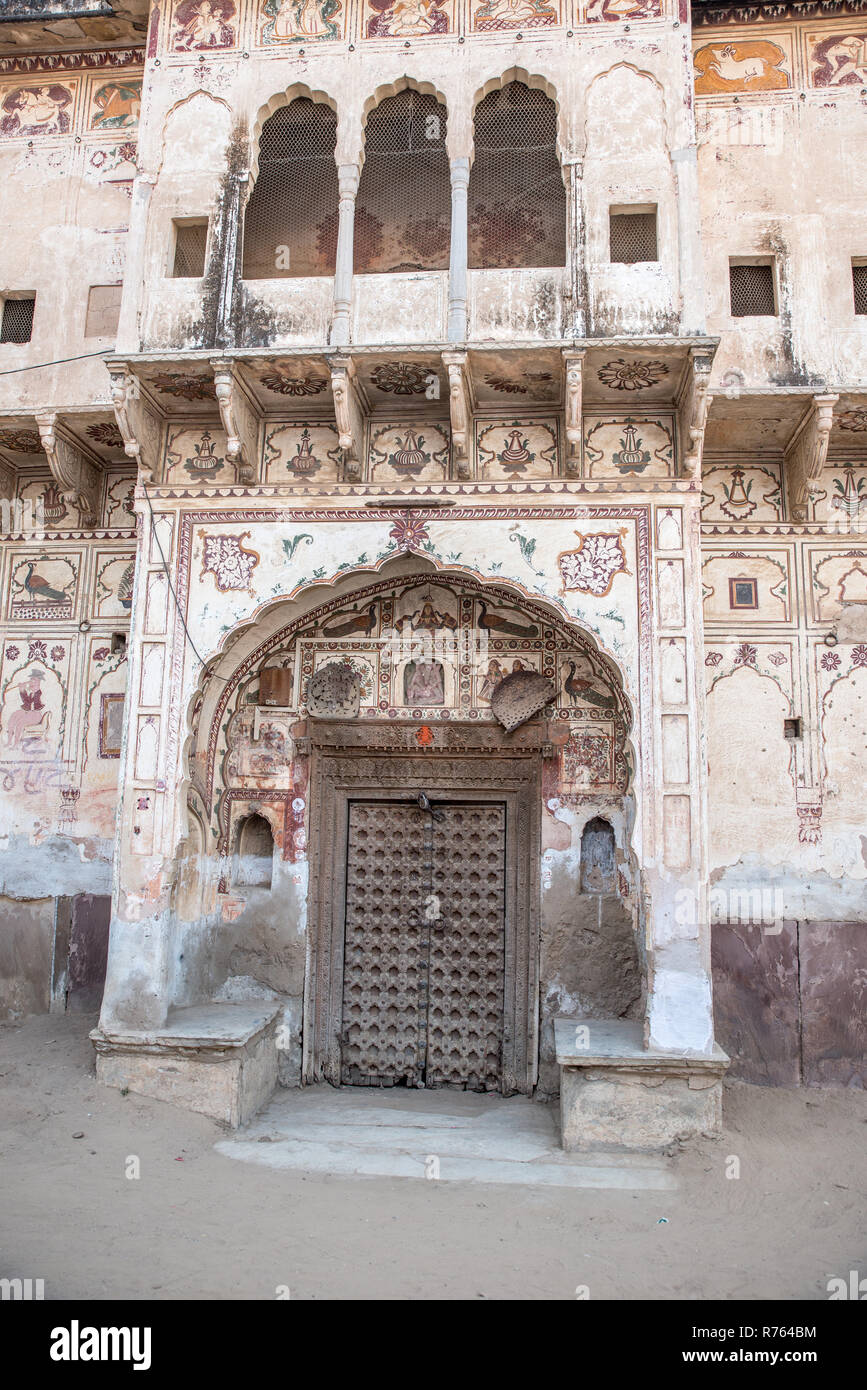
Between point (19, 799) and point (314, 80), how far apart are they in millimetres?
6371

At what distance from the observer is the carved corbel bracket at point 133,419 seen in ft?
24.0

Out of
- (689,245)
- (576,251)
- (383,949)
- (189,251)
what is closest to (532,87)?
(576,251)

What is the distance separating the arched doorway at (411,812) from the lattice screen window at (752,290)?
305 cm

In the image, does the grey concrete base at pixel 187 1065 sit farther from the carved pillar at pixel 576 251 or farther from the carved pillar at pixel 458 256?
the carved pillar at pixel 576 251

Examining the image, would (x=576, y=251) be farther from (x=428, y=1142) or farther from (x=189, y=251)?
(x=428, y=1142)

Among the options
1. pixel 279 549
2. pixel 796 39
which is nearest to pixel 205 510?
pixel 279 549

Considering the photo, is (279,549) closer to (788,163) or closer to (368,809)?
(368,809)

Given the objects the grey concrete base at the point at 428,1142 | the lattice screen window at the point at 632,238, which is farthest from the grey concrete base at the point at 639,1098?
→ the lattice screen window at the point at 632,238

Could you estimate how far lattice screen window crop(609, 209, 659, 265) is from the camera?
775 centimetres

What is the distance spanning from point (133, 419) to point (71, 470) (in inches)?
55.6

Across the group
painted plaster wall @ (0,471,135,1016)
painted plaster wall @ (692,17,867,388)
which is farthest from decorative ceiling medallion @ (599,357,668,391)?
painted plaster wall @ (0,471,135,1016)

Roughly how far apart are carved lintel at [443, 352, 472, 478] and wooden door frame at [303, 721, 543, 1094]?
7.19 feet

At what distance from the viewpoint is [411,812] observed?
8445mm

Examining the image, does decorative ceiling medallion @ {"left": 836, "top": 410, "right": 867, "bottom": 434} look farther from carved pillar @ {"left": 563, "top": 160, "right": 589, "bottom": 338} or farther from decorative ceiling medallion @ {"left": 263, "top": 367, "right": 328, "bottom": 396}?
decorative ceiling medallion @ {"left": 263, "top": 367, "right": 328, "bottom": 396}
